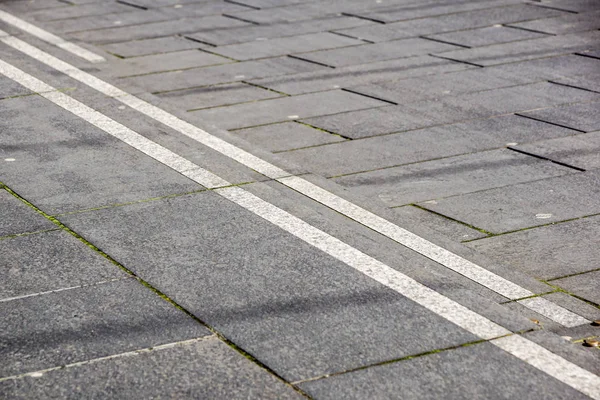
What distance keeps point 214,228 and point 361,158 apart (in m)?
2.22

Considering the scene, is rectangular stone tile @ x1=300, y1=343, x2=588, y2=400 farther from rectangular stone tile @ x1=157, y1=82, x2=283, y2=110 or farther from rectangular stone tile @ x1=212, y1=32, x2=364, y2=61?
rectangular stone tile @ x1=212, y1=32, x2=364, y2=61

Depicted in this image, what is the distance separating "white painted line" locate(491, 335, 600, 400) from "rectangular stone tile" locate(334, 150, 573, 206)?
96.2 inches

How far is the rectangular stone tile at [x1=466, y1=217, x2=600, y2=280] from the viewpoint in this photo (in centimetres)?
643

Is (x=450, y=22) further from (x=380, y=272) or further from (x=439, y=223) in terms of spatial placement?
(x=380, y=272)

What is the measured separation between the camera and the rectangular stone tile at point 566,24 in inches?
528

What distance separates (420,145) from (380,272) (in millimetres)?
2980

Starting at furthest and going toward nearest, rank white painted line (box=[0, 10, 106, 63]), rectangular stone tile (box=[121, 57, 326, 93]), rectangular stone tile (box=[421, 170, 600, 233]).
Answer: white painted line (box=[0, 10, 106, 63])
rectangular stone tile (box=[121, 57, 326, 93])
rectangular stone tile (box=[421, 170, 600, 233])

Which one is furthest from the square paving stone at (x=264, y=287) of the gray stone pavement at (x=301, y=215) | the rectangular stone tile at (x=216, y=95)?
the rectangular stone tile at (x=216, y=95)

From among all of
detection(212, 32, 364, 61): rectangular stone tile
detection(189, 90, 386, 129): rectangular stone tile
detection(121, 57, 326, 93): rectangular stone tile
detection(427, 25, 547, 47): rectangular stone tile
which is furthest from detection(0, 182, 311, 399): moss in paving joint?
detection(427, 25, 547, 47): rectangular stone tile

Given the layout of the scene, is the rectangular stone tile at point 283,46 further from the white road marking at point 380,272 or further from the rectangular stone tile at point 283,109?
the white road marking at point 380,272

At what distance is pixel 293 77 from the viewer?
11188mm

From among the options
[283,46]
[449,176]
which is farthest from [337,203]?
[283,46]

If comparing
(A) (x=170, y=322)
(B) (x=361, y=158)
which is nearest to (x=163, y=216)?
(A) (x=170, y=322)

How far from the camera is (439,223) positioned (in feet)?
23.4
